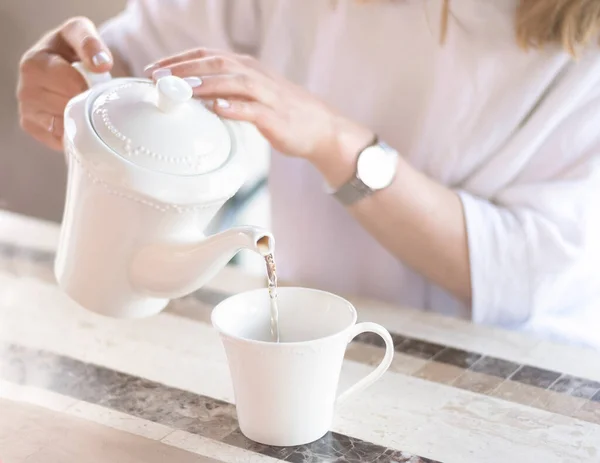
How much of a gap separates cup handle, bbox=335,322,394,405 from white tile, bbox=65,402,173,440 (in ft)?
0.52

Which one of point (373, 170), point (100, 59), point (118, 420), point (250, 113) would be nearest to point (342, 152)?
point (373, 170)

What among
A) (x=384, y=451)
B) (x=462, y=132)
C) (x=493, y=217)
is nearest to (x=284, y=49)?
(x=462, y=132)

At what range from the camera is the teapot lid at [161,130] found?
0.69 meters

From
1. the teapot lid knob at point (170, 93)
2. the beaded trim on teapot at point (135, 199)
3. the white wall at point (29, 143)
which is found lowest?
the white wall at point (29, 143)

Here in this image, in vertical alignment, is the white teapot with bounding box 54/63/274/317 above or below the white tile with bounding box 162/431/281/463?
above

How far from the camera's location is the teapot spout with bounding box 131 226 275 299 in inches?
26.7

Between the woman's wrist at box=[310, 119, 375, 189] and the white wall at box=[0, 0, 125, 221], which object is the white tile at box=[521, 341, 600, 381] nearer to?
the woman's wrist at box=[310, 119, 375, 189]

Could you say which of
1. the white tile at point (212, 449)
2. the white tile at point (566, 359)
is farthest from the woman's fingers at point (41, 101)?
the white tile at point (566, 359)

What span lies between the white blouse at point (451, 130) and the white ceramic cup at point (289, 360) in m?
0.36

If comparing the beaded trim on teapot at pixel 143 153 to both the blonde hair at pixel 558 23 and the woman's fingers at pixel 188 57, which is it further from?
the blonde hair at pixel 558 23

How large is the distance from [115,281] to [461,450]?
33cm

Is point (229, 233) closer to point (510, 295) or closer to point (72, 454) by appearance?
Answer: point (72, 454)

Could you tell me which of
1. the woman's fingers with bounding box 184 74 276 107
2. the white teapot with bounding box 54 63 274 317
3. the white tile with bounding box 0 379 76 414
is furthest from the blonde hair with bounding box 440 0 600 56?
the white tile with bounding box 0 379 76 414

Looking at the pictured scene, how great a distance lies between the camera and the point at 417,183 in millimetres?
1030
